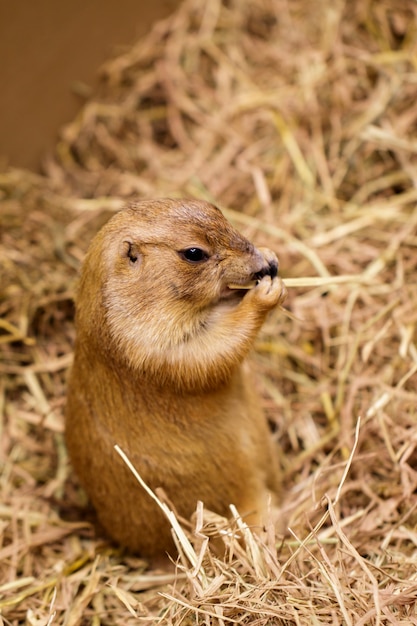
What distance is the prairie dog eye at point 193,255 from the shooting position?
3.53m

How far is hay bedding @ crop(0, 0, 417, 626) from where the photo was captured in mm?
3531

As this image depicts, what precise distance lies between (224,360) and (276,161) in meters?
2.61

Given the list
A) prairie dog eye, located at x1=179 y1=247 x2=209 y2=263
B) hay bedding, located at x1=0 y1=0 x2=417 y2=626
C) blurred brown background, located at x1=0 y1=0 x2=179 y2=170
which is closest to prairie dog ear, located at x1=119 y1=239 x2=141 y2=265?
prairie dog eye, located at x1=179 y1=247 x2=209 y2=263

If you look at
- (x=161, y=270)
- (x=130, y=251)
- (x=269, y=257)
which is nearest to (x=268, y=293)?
(x=269, y=257)

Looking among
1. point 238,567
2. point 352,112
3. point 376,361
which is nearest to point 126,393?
point 238,567

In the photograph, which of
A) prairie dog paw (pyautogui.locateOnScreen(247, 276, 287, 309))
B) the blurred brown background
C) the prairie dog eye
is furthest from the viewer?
the blurred brown background

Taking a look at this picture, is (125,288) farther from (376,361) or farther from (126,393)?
(376,361)

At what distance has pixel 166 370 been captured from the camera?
3631 millimetres

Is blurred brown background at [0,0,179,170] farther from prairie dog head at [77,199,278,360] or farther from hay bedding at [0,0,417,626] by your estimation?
prairie dog head at [77,199,278,360]

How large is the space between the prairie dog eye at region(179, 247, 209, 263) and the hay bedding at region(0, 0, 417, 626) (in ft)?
3.25

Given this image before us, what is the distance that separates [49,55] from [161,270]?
10.3 ft

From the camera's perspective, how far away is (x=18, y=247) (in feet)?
17.2

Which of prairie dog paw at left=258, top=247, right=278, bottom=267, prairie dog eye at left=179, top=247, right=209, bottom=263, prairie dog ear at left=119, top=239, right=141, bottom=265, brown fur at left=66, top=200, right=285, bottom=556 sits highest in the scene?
prairie dog paw at left=258, top=247, right=278, bottom=267

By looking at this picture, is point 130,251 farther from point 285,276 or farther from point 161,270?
point 285,276
